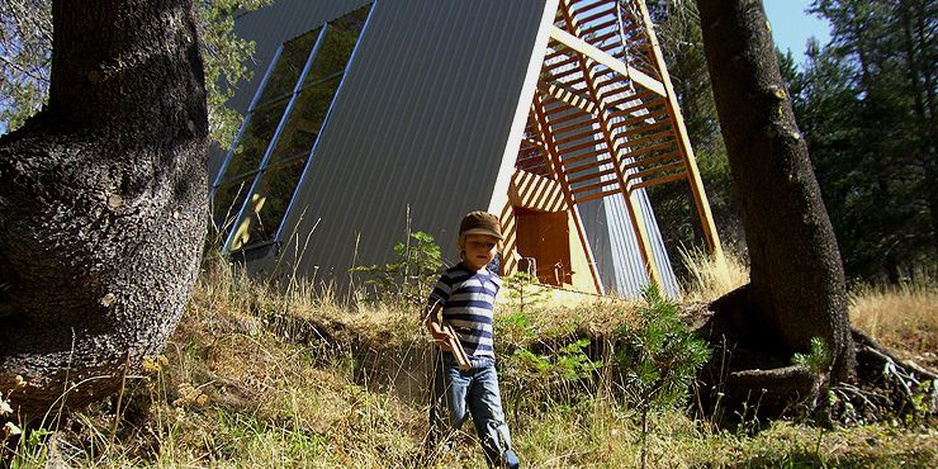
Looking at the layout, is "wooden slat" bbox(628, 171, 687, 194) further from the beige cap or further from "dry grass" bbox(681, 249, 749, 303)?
the beige cap

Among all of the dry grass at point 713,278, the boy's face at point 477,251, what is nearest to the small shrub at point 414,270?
the boy's face at point 477,251

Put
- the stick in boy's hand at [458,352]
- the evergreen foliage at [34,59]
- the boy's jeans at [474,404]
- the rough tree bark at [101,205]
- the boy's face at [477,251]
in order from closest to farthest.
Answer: the rough tree bark at [101,205] < the stick in boy's hand at [458,352] < the boy's jeans at [474,404] < the boy's face at [477,251] < the evergreen foliage at [34,59]

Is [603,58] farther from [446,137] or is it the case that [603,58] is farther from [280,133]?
[280,133]

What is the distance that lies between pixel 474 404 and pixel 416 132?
564 cm

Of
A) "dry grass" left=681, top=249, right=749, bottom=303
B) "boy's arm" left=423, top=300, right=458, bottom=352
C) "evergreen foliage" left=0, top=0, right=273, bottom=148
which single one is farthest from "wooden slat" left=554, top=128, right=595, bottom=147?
"boy's arm" left=423, top=300, right=458, bottom=352

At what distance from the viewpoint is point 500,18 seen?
8734 mm

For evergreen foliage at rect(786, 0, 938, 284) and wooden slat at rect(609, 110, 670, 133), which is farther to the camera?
evergreen foliage at rect(786, 0, 938, 284)

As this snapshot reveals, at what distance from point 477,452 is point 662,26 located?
5291mm

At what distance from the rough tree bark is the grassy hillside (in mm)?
212

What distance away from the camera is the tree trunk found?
14.7 ft

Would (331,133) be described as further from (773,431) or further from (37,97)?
(773,431)

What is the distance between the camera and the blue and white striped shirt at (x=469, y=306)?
3.53 metres

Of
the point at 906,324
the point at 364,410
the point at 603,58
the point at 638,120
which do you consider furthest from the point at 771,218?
the point at 638,120

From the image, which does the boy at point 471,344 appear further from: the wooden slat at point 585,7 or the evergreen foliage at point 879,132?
the evergreen foliage at point 879,132
